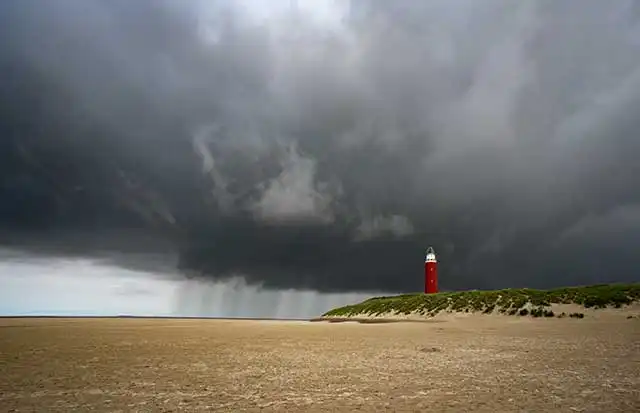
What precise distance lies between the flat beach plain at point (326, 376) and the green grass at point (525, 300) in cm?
2522

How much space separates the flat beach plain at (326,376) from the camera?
50.3 ft

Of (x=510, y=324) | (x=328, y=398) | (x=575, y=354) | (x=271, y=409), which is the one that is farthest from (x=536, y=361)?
(x=510, y=324)

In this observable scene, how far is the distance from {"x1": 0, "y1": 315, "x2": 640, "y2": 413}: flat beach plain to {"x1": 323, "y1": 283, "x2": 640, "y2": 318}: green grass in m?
25.2

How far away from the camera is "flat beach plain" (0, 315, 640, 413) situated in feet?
50.3

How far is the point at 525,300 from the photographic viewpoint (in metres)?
64.5

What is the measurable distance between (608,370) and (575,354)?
6.06 metres

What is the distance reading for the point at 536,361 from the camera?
24719mm

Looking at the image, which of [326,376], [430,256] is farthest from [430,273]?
[326,376]

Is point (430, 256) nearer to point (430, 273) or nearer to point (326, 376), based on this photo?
point (430, 273)

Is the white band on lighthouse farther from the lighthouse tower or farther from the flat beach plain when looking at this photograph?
the flat beach plain

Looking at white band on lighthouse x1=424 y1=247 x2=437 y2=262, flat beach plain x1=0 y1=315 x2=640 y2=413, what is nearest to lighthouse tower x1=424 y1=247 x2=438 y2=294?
white band on lighthouse x1=424 y1=247 x2=437 y2=262

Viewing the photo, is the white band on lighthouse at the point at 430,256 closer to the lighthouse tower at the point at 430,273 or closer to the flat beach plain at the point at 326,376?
the lighthouse tower at the point at 430,273

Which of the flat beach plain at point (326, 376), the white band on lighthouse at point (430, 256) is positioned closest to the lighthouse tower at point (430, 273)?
the white band on lighthouse at point (430, 256)

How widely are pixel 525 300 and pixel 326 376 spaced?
166 feet
